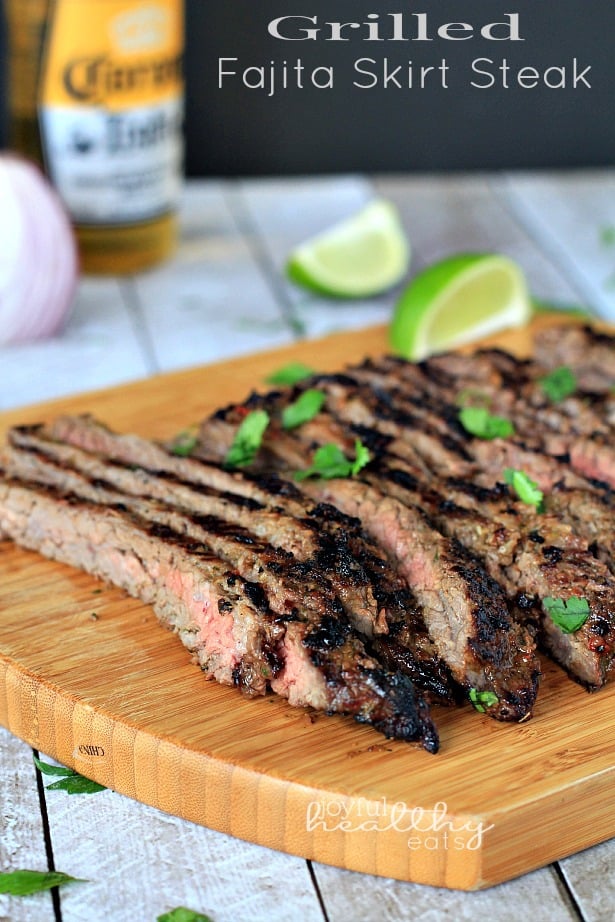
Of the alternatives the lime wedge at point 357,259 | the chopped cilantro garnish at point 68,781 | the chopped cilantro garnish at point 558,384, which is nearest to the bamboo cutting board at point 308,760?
the chopped cilantro garnish at point 68,781

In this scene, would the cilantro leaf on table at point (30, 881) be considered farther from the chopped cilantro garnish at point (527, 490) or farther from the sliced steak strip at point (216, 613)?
the chopped cilantro garnish at point (527, 490)

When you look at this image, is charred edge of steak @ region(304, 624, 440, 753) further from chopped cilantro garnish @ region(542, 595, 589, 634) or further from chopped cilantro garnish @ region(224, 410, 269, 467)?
chopped cilantro garnish @ region(224, 410, 269, 467)

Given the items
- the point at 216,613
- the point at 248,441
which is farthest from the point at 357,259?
the point at 216,613

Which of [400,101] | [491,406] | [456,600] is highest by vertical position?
[400,101]

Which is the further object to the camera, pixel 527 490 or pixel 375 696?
pixel 527 490

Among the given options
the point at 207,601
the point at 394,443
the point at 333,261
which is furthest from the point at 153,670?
the point at 333,261

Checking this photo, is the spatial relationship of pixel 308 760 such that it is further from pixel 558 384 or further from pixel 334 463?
pixel 558 384

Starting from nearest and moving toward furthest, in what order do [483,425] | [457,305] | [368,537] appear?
[368,537] < [483,425] < [457,305]

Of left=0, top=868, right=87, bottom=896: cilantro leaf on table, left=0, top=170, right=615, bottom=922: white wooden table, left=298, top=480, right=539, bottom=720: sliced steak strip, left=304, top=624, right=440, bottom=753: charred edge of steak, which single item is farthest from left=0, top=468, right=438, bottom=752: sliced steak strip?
left=0, top=868, right=87, bottom=896: cilantro leaf on table
